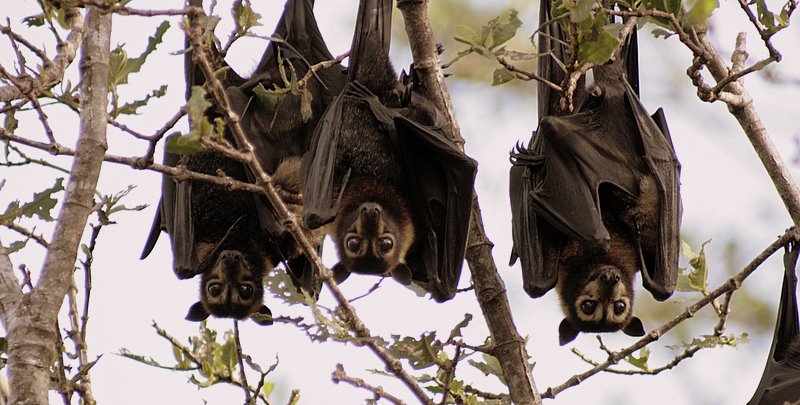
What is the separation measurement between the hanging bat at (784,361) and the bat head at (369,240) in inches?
140

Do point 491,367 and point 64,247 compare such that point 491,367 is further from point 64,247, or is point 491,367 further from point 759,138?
point 64,247

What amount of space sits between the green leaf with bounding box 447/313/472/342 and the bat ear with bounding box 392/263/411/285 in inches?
46.9

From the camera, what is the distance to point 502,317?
732 centimetres

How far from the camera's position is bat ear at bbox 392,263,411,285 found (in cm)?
834

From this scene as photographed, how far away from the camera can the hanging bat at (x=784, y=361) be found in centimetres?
878

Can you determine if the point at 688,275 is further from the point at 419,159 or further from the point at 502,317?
the point at 419,159

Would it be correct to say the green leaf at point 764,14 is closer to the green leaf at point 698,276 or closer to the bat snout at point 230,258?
the green leaf at point 698,276

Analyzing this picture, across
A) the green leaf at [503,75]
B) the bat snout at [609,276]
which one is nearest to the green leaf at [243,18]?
the green leaf at [503,75]

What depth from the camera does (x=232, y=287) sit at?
8375 millimetres

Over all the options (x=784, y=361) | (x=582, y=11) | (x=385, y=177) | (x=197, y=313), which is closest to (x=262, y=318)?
(x=197, y=313)

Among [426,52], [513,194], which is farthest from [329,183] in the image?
[513,194]

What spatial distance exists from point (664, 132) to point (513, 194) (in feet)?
4.89

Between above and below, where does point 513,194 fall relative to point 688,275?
above

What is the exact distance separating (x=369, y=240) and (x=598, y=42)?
2631 millimetres
